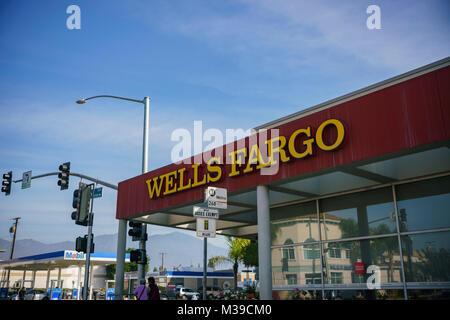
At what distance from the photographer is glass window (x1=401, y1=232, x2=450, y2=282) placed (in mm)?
12312

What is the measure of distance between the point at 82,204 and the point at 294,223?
8750 mm

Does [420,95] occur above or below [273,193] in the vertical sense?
above

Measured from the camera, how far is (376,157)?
10.9 meters

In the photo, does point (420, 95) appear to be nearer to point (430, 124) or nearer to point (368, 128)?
point (430, 124)

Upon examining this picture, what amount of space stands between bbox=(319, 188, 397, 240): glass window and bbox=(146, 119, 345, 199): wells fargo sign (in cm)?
369

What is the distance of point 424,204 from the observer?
13.0 m

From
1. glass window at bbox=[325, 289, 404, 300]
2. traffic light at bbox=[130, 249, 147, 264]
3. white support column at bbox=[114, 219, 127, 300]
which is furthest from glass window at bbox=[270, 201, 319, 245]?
white support column at bbox=[114, 219, 127, 300]

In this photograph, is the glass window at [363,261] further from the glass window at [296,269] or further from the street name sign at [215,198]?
the street name sign at [215,198]

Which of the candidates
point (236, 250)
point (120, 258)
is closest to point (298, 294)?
point (120, 258)

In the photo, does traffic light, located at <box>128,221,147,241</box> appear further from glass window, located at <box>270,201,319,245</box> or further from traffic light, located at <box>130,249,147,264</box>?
glass window, located at <box>270,201,319,245</box>
